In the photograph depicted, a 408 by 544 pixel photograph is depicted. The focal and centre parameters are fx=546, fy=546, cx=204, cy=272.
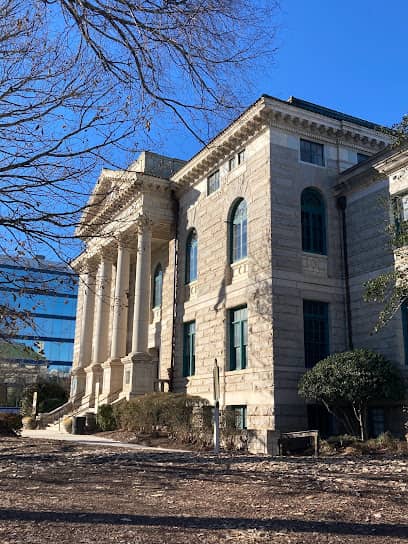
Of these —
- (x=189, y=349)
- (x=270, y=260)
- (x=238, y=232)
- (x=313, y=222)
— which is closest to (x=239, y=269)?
(x=238, y=232)

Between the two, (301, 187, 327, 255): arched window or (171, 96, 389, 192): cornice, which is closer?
(171, 96, 389, 192): cornice

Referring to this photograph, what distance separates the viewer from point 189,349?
27.0 metres

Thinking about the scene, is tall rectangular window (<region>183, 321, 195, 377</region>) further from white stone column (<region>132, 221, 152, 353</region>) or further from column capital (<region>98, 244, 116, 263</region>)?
column capital (<region>98, 244, 116, 263</region>)

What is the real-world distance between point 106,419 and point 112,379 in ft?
Result: 14.5

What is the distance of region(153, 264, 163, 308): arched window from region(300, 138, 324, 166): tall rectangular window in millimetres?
12083

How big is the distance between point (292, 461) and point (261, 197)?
460 inches

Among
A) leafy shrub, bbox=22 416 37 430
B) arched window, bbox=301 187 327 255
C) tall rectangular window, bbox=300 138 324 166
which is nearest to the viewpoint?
arched window, bbox=301 187 327 255

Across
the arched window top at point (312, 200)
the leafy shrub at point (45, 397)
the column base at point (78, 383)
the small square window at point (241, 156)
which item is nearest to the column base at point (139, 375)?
the column base at point (78, 383)

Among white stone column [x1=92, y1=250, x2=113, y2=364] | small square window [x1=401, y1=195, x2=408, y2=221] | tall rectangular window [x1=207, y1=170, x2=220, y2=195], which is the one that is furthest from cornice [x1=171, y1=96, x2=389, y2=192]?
white stone column [x1=92, y1=250, x2=113, y2=364]

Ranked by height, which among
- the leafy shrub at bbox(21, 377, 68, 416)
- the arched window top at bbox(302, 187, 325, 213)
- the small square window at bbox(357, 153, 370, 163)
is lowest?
the leafy shrub at bbox(21, 377, 68, 416)

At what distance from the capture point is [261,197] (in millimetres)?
22141

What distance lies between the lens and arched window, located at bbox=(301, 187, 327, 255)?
22547 mm

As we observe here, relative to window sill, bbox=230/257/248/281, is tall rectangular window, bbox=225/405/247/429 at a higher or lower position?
lower

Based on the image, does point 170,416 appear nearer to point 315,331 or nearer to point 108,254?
point 315,331
